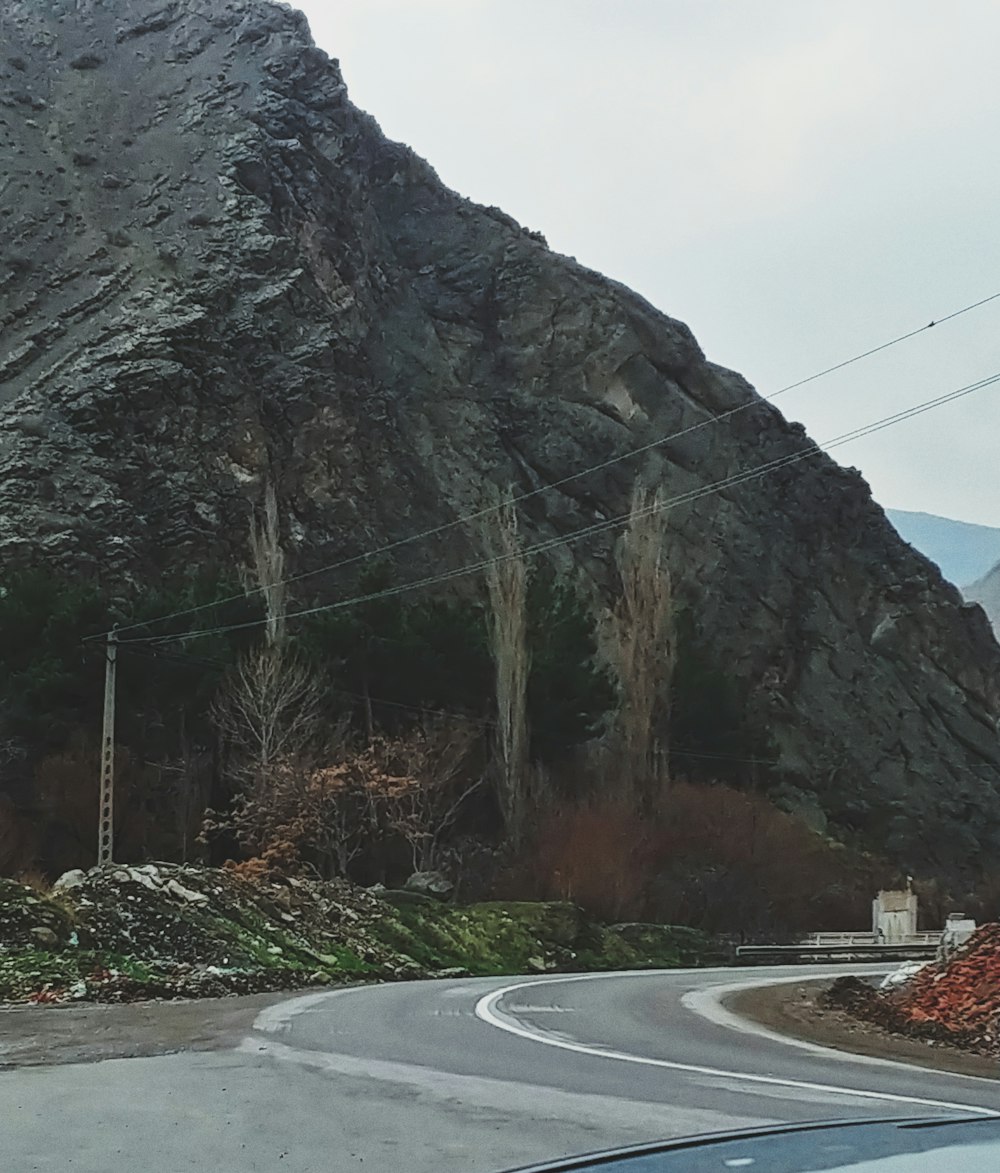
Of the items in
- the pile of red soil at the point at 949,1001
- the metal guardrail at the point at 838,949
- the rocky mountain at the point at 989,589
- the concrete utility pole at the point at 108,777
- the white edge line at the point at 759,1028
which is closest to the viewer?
the white edge line at the point at 759,1028

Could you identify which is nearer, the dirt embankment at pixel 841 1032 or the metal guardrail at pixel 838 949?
the dirt embankment at pixel 841 1032

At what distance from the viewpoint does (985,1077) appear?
9938mm

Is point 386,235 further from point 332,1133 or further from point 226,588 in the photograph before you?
point 332,1133

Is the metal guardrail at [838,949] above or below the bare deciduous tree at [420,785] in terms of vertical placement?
below

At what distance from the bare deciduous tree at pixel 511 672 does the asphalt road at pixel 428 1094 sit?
81.6 ft

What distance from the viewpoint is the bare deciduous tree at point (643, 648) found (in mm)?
41219

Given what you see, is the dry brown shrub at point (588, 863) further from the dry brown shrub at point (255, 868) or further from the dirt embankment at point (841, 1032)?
the dirt embankment at point (841, 1032)

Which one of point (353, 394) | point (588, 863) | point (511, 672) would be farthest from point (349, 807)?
point (353, 394)

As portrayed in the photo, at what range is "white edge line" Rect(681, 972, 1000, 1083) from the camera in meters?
10.4

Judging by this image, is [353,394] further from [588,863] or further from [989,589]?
[989,589]

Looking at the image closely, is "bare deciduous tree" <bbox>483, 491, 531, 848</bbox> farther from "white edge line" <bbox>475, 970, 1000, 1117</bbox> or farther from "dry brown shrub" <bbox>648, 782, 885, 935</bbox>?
"white edge line" <bbox>475, 970, 1000, 1117</bbox>

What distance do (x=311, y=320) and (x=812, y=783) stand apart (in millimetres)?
28885

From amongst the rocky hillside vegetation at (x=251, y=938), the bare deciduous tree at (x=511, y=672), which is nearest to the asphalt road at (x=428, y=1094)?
the rocky hillside vegetation at (x=251, y=938)

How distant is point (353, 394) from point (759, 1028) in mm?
45249
